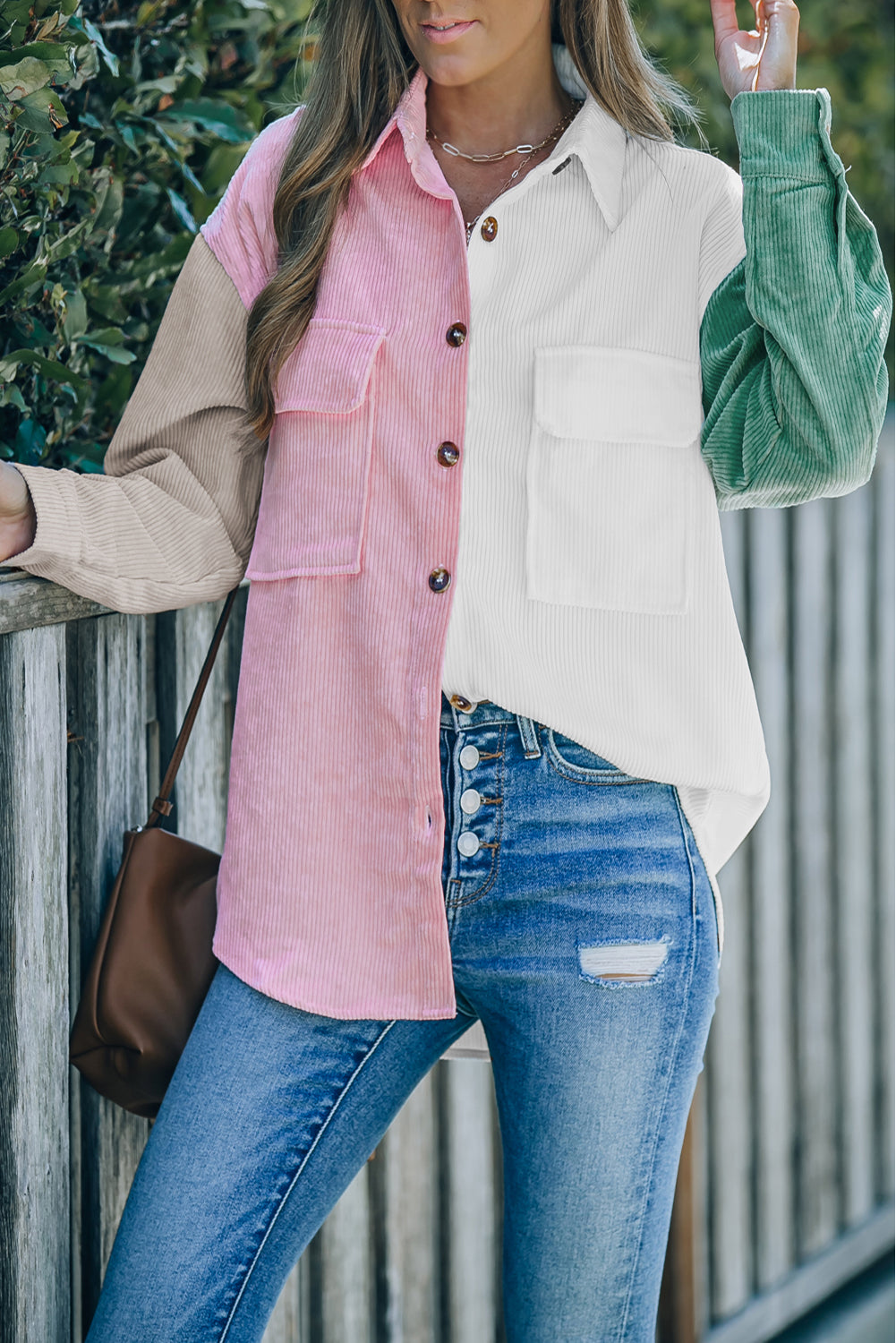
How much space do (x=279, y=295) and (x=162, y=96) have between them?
2.21 feet

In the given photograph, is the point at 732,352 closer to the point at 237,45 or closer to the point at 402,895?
the point at 402,895

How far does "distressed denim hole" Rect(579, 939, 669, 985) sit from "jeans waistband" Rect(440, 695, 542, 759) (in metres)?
0.20

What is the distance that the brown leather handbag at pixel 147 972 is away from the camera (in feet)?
5.47

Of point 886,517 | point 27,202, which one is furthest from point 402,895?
→ point 886,517

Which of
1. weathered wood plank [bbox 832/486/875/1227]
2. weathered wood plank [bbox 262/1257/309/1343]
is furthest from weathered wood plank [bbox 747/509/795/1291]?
weathered wood plank [bbox 262/1257/309/1343]

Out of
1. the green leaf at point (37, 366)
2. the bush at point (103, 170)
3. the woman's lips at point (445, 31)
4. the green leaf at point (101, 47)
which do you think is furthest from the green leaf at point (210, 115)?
the woman's lips at point (445, 31)

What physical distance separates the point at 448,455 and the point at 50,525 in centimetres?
41

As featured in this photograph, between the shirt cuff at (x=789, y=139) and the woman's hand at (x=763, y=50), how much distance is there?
1.8 inches

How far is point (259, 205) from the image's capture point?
166 centimetres

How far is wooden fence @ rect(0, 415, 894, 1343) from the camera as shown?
1.61m

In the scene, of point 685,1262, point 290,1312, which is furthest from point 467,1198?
point 685,1262

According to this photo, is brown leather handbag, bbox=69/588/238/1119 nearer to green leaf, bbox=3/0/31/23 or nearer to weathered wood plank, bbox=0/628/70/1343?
weathered wood plank, bbox=0/628/70/1343

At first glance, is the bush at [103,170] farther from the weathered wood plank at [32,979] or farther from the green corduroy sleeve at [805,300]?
the green corduroy sleeve at [805,300]

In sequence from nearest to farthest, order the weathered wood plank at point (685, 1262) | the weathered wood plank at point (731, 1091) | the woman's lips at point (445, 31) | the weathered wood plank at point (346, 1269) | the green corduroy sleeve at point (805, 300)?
the green corduroy sleeve at point (805, 300) < the woman's lips at point (445, 31) < the weathered wood plank at point (346, 1269) < the weathered wood plank at point (685, 1262) < the weathered wood plank at point (731, 1091)
